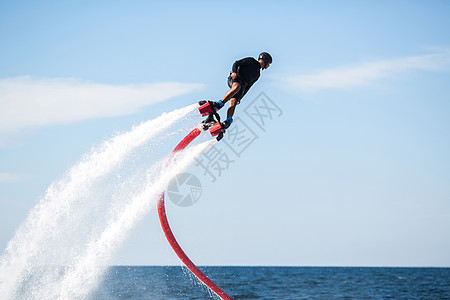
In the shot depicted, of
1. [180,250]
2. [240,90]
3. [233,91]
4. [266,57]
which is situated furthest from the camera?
[180,250]

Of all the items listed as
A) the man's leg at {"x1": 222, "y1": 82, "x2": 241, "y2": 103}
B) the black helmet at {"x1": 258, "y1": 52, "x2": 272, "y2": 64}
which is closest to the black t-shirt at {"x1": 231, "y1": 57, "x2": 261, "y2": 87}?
the man's leg at {"x1": 222, "y1": 82, "x2": 241, "y2": 103}

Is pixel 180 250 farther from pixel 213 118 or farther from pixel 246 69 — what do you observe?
pixel 246 69

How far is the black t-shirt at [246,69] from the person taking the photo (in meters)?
15.6

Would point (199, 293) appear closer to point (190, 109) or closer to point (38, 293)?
point (38, 293)

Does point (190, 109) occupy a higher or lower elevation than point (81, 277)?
higher

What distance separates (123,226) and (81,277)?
2.36m

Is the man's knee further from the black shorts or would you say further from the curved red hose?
the curved red hose

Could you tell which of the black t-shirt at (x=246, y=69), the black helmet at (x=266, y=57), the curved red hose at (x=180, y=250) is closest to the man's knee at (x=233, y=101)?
the black t-shirt at (x=246, y=69)

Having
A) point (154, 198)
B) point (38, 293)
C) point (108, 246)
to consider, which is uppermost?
point (154, 198)

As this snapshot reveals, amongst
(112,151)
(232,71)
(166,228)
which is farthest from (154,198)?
(232,71)

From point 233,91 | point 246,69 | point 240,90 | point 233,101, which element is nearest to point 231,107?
point 233,101

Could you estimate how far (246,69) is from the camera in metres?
15.6

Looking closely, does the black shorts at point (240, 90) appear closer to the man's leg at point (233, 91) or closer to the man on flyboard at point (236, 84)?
the man on flyboard at point (236, 84)

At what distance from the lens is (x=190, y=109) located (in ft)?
54.3
